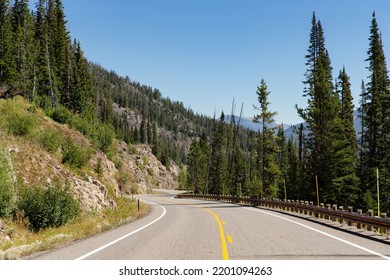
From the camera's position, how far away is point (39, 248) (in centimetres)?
1009

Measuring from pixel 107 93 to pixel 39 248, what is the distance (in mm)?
137986

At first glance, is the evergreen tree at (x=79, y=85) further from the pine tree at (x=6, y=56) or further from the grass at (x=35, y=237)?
the grass at (x=35, y=237)

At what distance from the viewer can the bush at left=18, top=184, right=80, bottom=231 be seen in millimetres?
15297

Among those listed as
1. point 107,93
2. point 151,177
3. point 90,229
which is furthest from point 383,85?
point 107,93

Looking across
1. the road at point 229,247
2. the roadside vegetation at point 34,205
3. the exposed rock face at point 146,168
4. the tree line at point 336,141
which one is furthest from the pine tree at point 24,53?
the exposed rock face at point 146,168

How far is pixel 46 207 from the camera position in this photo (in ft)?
50.6

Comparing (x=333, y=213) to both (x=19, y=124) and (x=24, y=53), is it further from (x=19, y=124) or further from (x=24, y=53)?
(x=24, y=53)

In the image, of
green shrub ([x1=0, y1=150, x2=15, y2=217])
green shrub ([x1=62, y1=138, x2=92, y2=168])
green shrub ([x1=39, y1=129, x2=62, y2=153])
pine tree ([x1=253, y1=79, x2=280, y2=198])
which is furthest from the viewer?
pine tree ([x1=253, y1=79, x2=280, y2=198])

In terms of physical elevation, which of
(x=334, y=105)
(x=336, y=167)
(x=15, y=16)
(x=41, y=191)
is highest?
(x=15, y=16)

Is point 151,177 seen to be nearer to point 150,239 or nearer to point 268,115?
point 268,115

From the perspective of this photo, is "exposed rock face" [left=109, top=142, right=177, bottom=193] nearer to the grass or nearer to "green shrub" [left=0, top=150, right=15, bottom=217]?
the grass

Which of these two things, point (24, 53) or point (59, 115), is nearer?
point (59, 115)

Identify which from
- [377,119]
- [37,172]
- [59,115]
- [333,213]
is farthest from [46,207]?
[377,119]

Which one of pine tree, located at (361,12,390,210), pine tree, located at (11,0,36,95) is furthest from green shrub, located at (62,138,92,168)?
pine tree, located at (361,12,390,210)
